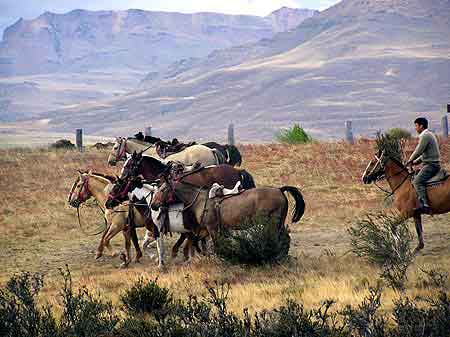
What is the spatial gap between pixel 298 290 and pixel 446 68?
143 m

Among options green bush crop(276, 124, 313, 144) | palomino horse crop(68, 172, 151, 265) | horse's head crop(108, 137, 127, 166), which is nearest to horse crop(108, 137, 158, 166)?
horse's head crop(108, 137, 127, 166)

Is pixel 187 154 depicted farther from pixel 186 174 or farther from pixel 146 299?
pixel 146 299

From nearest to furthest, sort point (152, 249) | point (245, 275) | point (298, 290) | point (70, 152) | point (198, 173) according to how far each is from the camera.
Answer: point (298, 290)
point (245, 275)
point (198, 173)
point (152, 249)
point (70, 152)

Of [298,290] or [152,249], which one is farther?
[152,249]

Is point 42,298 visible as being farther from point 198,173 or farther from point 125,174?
point 198,173

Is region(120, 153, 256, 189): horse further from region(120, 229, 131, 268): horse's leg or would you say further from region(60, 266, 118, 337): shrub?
region(60, 266, 118, 337): shrub

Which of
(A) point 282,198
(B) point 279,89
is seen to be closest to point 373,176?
(A) point 282,198

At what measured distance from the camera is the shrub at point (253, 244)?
1185 centimetres

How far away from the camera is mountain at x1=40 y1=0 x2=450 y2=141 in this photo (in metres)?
116

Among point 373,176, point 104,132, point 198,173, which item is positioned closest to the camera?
point 373,176

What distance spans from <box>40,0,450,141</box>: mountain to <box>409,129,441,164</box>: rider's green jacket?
84834mm

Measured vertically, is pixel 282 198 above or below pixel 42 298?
above

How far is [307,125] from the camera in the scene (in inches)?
4397

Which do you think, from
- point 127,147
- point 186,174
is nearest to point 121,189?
point 186,174
